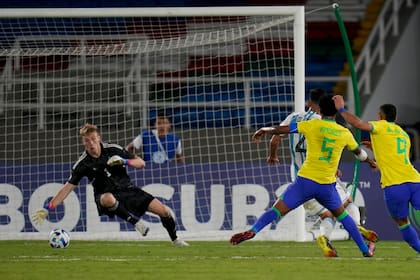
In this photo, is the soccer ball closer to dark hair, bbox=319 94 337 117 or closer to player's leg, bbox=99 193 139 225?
player's leg, bbox=99 193 139 225

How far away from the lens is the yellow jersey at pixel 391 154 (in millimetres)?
12484

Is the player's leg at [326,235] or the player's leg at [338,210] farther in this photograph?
the player's leg at [326,235]

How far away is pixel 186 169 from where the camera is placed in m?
17.1

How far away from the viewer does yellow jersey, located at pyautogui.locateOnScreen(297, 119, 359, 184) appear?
12156 mm

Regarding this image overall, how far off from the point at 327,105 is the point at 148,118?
23.4 feet

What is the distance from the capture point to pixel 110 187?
575 inches

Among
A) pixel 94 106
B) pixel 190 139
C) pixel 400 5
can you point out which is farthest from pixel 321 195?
pixel 400 5

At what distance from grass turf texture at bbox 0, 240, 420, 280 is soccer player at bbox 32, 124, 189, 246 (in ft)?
1.40

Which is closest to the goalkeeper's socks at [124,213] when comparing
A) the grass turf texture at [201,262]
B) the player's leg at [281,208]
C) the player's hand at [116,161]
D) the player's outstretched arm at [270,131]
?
the grass turf texture at [201,262]

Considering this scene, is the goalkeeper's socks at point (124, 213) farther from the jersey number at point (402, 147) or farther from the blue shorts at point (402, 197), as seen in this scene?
the jersey number at point (402, 147)

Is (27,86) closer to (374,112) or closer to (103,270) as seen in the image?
(374,112)

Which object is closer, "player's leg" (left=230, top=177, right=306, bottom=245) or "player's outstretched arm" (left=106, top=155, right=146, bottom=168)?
"player's leg" (left=230, top=177, right=306, bottom=245)

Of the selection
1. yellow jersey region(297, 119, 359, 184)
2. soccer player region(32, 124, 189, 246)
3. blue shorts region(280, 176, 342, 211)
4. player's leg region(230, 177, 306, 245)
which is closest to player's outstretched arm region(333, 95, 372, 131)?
yellow jersey region(297, 119, 359, 184)

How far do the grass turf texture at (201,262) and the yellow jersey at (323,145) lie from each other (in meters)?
0.91
